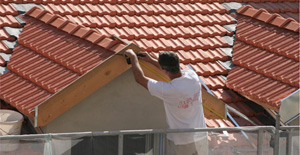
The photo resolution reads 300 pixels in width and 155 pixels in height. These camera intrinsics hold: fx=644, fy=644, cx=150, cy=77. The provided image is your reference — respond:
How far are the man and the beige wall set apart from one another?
0.58 m

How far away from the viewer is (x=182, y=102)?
6.54 metres

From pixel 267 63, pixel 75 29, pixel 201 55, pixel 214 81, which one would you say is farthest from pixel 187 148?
pixel 201 55

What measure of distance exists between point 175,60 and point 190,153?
1005 mm

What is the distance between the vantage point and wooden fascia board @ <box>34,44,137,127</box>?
6895mm

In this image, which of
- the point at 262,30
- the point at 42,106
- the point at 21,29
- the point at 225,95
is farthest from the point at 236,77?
the point at 42,106

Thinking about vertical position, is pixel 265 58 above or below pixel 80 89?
below

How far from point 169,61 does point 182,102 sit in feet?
1.44

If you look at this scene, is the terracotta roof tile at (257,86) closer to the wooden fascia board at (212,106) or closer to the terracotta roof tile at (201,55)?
the terracotta roof tile at (201,55)

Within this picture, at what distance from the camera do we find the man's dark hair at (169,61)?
646cm

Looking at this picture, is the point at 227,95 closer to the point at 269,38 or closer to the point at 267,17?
the point at 269,38

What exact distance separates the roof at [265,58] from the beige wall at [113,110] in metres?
2.42

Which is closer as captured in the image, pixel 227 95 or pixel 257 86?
pixel 257 86

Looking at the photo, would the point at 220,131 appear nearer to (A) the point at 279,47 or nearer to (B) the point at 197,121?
(B) the point at 197,121

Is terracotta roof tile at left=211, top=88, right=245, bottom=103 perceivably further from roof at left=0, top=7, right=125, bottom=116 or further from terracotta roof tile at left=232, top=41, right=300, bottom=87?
roof at left=0, top=7, right=125, bottom=116
